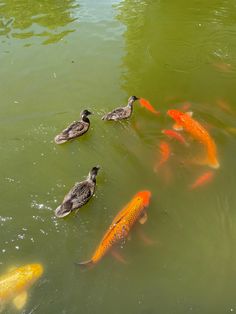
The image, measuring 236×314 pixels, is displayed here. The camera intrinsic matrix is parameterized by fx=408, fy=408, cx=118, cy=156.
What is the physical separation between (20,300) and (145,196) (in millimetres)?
2871

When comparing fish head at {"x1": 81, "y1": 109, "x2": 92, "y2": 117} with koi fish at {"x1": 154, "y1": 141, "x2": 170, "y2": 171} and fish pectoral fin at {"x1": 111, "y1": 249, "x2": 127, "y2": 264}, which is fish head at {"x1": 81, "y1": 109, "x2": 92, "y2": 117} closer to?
koi fish at {"x1": 154, "y1": 141, "x2": 170, "y2": 171}

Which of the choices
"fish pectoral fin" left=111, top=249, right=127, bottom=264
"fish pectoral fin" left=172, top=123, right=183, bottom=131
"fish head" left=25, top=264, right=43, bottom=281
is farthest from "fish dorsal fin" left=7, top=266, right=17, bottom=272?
"fish pectoral fin" left=172, top=123, right=183, bottom=131

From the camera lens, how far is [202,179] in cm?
812

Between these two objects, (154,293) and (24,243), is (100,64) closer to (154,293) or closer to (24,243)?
(24,243)

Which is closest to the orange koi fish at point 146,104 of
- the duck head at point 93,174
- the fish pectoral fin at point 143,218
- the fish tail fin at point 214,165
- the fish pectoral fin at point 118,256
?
the fish tail fin at point 214,165

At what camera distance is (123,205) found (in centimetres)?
762

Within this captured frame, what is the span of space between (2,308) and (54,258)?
1.09m

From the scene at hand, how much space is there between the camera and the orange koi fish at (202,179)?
799 cm

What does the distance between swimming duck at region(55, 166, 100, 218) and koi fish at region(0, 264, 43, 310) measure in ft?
3.63

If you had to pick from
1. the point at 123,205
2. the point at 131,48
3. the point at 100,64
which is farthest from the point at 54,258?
the point at 131,48

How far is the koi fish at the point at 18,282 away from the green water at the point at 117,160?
4.7 inches

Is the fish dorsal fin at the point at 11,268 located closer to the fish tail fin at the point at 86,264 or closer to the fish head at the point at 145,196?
the fish tail fin at the point at 86,264

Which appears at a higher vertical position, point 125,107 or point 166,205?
point 125,107

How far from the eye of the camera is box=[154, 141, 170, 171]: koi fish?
8453 mm
